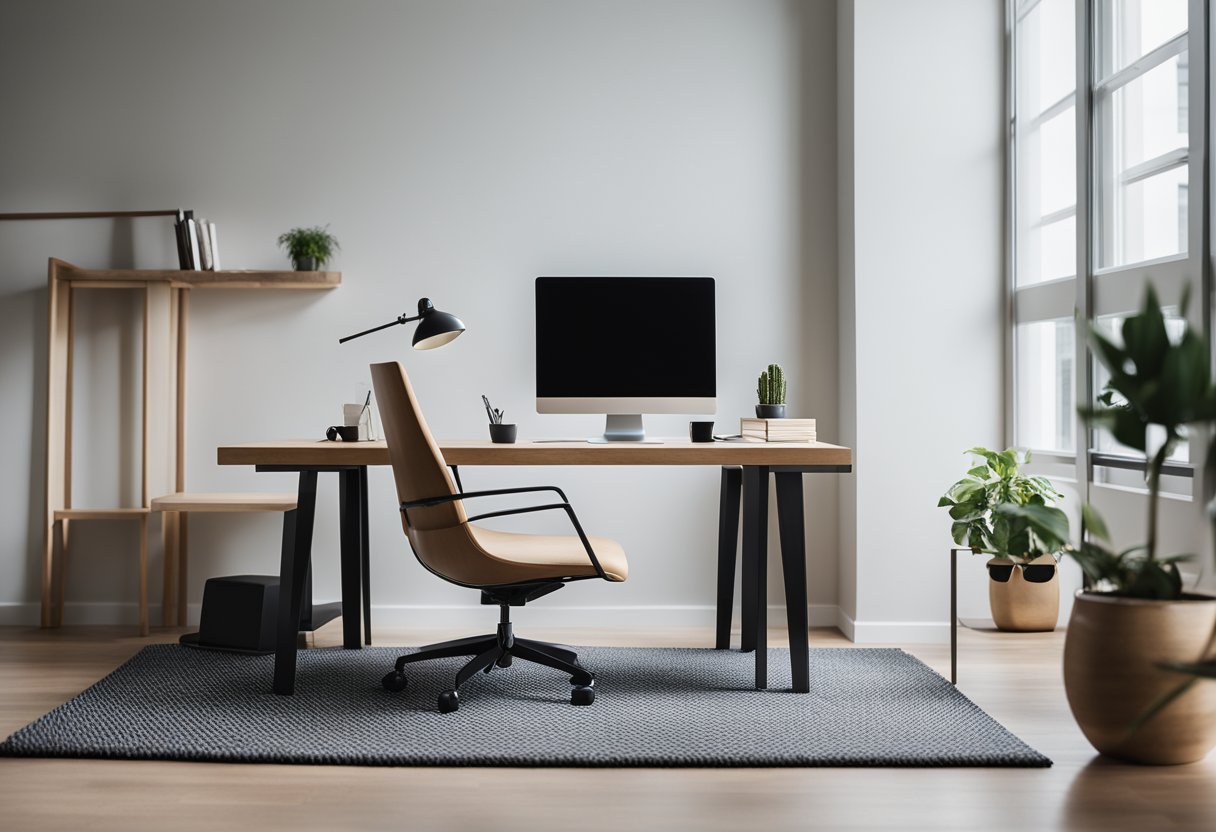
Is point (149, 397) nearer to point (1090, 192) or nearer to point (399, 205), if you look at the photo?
point (399, 205)

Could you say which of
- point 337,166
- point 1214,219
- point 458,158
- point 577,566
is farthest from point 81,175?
point 1214,219

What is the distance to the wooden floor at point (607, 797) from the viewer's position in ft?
6.68

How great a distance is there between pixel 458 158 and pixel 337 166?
1.64 feet

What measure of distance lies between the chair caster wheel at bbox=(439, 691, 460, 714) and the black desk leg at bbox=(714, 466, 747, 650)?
1.20m

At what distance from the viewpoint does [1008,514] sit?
265cm

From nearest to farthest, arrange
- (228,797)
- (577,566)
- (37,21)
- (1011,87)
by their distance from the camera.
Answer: (228,797) < (577,566) < (1011,87) < (37,21)

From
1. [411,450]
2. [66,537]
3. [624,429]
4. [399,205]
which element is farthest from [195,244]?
[624,429]

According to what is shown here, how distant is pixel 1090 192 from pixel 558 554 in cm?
207

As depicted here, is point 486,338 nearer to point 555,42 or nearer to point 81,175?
point 555,42

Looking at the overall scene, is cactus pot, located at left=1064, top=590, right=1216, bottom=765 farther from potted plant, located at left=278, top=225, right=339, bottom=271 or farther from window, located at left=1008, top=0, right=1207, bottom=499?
potted plant, located at left=278, top=225, right=339, bottom=271

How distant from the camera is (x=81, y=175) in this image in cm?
408

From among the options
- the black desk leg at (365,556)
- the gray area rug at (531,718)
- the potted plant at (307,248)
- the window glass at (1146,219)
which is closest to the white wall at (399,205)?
the potted plant at (307,248)

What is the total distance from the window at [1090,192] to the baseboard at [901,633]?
2.55 feet

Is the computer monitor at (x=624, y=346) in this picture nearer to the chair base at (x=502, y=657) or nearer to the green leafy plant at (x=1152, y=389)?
the chair base at (x=502, y=657)
